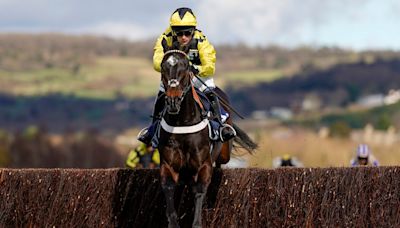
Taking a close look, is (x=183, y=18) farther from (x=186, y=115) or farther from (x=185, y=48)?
(x=186, y=115)

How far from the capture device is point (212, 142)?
1040cm

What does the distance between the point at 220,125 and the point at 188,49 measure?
100cm

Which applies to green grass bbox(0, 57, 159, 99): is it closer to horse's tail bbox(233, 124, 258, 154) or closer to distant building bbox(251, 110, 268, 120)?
distant building bbox(251, 110, 268, 120)

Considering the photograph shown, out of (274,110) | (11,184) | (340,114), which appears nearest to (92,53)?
→ (274,110)

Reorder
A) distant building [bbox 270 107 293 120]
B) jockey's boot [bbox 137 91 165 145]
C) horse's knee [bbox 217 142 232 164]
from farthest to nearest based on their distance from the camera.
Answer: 1. distant building [bbox 270 107 293 120]
2. horse's knee [bbox 217 142 232 164]
3. jockey's boot [bbox 137 91 165 145]

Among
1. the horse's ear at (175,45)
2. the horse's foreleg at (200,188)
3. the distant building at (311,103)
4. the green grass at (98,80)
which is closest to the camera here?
the horse's ear at (175,45)

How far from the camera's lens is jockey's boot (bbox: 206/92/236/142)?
10453mm

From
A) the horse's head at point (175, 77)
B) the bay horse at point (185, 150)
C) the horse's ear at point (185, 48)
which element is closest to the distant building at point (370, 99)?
the bay horse at point (185, 150)

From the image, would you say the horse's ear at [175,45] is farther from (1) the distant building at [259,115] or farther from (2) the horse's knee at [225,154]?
(1) the distant building at [259,115]

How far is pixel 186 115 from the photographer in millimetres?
9891

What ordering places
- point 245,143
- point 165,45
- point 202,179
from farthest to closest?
point 245,143 < point 165,45 < point 202,179

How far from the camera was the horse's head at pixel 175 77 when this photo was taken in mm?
9273

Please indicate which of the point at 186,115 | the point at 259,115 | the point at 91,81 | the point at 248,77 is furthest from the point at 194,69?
the point at 248,77

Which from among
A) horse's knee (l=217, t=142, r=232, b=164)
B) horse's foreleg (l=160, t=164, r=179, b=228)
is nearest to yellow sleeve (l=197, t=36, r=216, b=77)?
horse's foreleg (l=160, t=164, r=179, b=228)
